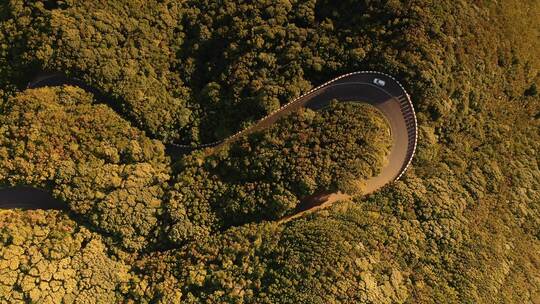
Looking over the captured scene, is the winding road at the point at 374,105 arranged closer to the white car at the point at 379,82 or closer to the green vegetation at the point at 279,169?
the white car at the point at 379,82

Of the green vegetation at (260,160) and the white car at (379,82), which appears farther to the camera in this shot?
the white car at (379,82)

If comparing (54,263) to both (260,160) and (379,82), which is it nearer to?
(260,160)

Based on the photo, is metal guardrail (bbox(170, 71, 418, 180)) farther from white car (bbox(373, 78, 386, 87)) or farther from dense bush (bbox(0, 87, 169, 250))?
dense bush (bbox(0, 87, 169, 250))

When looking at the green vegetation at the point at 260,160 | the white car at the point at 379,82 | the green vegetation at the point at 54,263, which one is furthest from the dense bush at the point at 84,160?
the white car at the point at 379,82

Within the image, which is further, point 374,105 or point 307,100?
point 307,100

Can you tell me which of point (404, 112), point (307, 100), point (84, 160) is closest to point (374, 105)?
point (404, 112)
